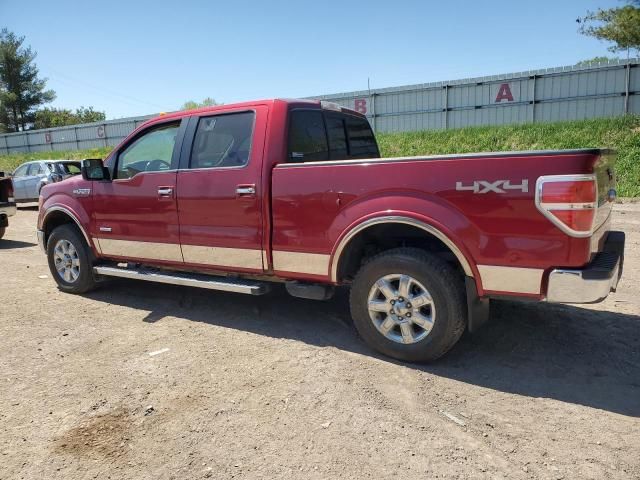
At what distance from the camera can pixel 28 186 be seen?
15.4 meters

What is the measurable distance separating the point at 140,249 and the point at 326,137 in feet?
7.37

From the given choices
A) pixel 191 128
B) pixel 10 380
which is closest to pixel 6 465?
pixel 10 380

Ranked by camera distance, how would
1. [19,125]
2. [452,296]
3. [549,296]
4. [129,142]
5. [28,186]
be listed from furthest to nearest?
[19,125], [28,186], [129,142], [452,296], [549,296]

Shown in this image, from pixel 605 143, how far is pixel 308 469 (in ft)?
54.1

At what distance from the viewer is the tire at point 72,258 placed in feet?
18.5

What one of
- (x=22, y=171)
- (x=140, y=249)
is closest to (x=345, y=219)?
(x=140, y=249)

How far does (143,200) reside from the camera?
495 cm

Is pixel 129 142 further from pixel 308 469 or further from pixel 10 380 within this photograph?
pixel 308 469

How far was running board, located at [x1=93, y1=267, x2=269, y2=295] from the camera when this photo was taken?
435 centimetres

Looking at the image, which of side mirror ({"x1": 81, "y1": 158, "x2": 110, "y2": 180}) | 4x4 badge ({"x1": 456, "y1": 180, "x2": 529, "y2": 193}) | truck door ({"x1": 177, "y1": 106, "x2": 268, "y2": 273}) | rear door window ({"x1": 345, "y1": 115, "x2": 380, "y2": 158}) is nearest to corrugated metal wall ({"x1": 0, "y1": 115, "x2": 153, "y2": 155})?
side mirror ({"x1": 81, "y1": 158, "x2": 110, "y2": 180})

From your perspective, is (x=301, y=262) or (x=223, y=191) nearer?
(x=301, y=262)

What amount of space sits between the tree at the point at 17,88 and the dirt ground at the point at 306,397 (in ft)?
166

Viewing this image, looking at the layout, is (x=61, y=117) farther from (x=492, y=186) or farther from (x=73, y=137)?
(x=492, y=186)

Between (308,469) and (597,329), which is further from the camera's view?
(597,329)
